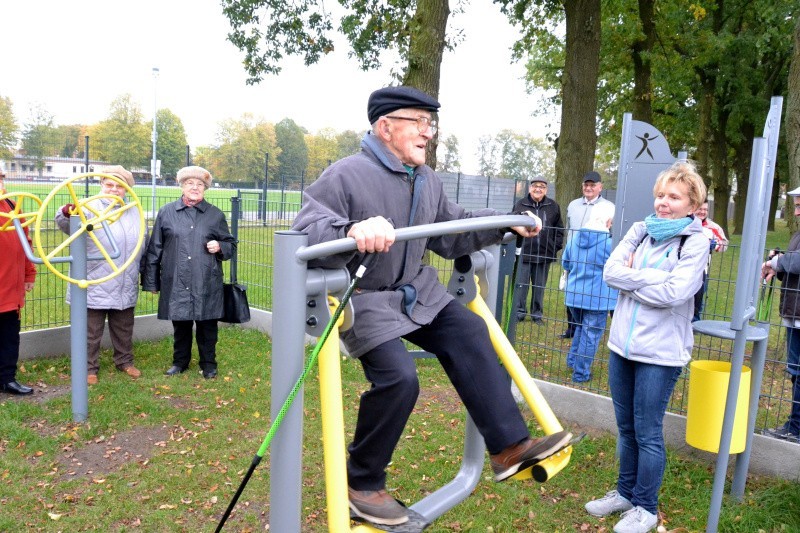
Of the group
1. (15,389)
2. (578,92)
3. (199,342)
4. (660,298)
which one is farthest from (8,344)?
(578,92)

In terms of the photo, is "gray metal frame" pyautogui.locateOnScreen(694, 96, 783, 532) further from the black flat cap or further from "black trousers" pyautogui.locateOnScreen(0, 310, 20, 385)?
"black trousers" pyautogui.locateOnScreen(0, 310, 20, 385)

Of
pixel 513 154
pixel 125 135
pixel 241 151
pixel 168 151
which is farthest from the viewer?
pixel 513 154

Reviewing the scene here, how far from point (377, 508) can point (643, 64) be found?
16662 millimetres

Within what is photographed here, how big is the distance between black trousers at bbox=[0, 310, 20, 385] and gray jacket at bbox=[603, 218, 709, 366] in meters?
4.36

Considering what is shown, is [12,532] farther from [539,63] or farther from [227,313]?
[539,63]

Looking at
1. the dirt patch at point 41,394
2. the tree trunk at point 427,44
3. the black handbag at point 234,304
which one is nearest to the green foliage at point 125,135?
the tree trunk at point 427,44

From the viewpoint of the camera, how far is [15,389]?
5.16m

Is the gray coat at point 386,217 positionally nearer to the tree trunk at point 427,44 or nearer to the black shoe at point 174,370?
the black shoe at point 174,370

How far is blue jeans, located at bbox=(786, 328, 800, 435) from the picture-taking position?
14.0 feet

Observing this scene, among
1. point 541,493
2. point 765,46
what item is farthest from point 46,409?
point 765,46

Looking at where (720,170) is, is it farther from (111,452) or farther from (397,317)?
(397,317)

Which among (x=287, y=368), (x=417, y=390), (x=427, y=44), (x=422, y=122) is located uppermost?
(x=427, y=44)

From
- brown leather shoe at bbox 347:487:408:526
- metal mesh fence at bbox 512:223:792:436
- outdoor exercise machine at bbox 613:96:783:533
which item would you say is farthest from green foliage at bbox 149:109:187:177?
brown leather shoe at bbox 347:487:408:526

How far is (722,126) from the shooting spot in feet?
74.2
